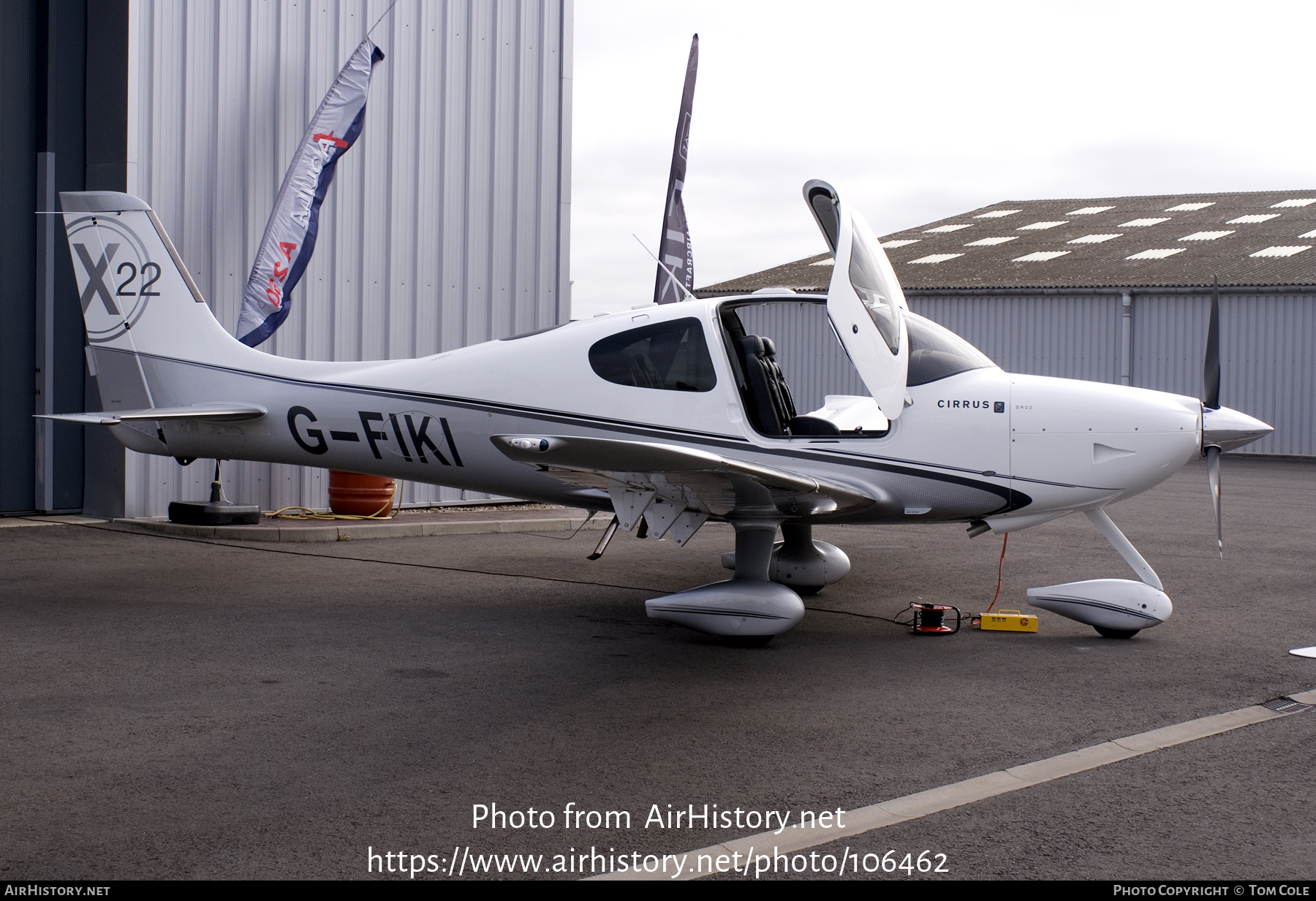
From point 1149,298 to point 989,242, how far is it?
764 centimetres

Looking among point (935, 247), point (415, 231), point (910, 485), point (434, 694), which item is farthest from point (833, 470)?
point (935, 247)

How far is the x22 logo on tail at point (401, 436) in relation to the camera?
283 inches

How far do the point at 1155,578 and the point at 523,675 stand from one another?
378cm

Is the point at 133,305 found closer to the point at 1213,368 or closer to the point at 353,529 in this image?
the point at 353,529

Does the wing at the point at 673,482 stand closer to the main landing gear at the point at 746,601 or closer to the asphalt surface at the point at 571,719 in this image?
the main landing gear at the point at 746,601

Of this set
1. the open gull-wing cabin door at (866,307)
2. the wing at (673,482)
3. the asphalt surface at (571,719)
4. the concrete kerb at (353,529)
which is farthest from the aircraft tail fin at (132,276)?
the open gull-wing cabin door at (866,307)

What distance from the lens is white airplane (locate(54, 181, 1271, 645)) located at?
629 cm

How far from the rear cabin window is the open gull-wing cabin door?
2.81 feet

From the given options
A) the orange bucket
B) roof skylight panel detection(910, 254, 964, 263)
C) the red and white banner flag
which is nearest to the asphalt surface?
the orange bucket

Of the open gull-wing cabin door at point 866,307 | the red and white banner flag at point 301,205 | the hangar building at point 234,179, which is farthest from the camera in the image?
the hangar building at point 234,179

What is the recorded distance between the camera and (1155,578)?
6734 millimetres

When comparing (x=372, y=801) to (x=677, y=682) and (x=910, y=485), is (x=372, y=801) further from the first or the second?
(x=910, y=485)

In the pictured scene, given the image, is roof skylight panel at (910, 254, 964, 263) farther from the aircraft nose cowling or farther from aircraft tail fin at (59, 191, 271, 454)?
aircraft tail fin at (59, 191, 271, 454)

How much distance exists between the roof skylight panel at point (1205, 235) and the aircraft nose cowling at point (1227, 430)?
24.9m
